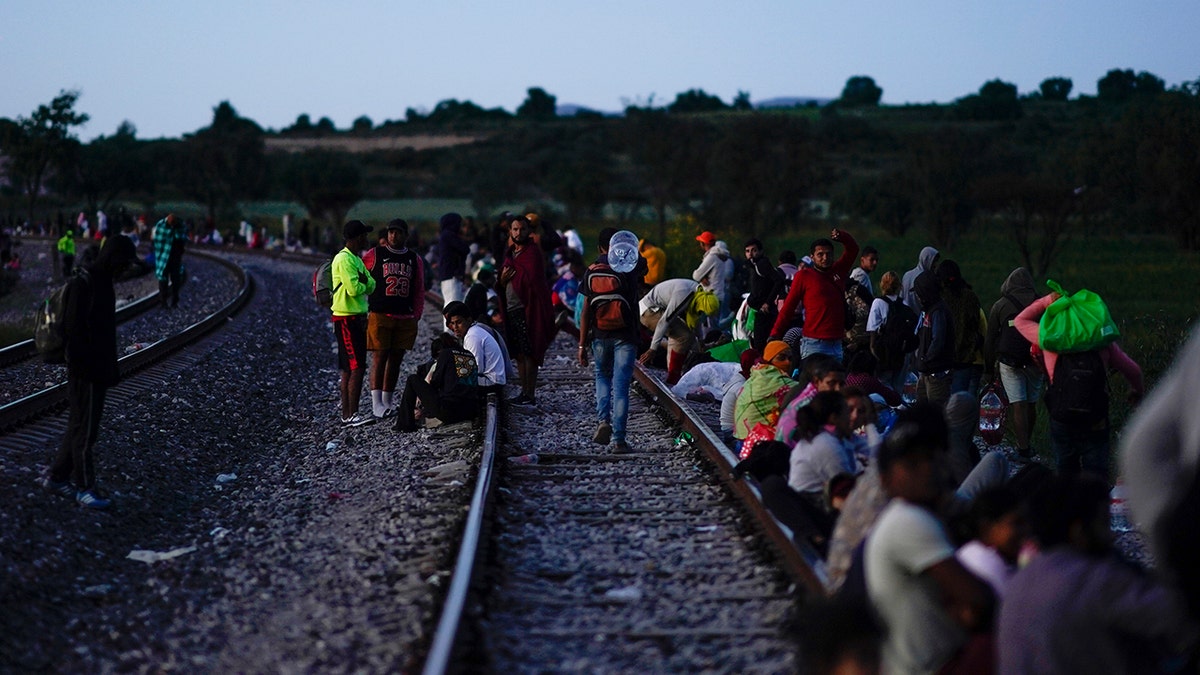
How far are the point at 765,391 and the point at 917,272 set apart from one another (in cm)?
411

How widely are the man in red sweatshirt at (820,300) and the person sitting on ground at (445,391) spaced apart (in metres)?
2.86

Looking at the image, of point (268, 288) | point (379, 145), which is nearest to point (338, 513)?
point (268, 288)

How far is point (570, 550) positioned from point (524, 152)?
121038 millimetres

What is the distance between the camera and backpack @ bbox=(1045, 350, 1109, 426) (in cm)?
901

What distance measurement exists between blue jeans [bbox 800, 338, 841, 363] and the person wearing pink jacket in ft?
9.78

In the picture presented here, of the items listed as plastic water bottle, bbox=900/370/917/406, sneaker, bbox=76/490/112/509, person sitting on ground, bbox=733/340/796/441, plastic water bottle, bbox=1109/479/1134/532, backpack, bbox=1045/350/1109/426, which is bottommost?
sneaker, bbox=76/490/112/509

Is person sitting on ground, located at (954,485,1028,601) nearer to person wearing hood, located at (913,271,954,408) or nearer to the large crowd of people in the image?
the large crowd of people

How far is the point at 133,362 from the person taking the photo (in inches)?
669

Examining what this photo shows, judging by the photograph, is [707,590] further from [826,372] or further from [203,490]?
[203,490]

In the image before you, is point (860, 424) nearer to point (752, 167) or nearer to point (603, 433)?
point (603, 433)

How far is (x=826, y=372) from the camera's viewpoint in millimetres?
9117

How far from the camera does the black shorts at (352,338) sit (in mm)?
13164

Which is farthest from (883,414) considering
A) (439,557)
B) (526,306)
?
(526,306)

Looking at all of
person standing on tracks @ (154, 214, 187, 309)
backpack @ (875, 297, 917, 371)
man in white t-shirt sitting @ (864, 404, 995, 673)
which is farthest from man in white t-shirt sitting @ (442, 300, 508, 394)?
person standing on tracks @ (154, 214, 187, 309)
